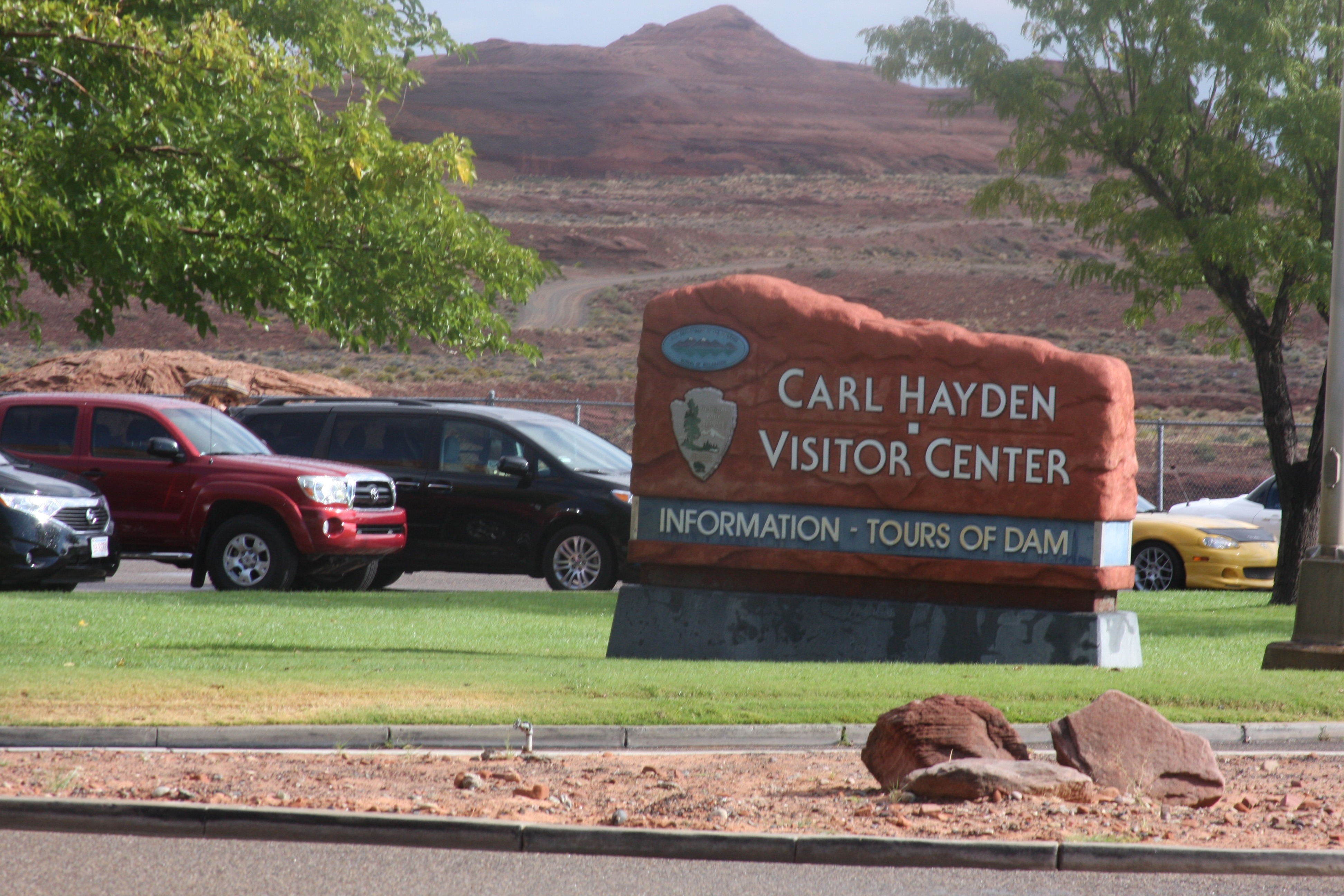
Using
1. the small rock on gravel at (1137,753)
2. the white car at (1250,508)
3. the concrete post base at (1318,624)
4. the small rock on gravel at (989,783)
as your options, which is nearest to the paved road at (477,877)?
the small rock on gravel at (989,783)

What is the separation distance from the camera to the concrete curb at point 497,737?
294 inches

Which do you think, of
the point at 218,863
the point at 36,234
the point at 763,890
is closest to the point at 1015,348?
the point at 763,890

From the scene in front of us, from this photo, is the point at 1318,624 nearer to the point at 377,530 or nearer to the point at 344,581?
the point at 377,530

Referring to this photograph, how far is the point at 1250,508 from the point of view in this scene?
65.2 ft

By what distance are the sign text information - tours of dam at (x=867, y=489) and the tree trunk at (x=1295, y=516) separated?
6.52 meters

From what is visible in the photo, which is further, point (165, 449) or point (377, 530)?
point (377, 530)

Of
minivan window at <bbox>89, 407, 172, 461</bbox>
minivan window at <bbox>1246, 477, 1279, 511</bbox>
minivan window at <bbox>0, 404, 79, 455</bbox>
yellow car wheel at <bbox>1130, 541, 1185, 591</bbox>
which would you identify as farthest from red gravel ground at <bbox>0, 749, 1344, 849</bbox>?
minivan window at <bbox>1246, 477, 1279, 511</bbox>

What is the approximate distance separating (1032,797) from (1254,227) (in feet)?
38.6

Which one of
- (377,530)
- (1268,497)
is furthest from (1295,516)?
(377,530)

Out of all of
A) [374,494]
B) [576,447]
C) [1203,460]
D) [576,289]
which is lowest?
[1203,460]

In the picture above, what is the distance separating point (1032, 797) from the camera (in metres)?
6.22

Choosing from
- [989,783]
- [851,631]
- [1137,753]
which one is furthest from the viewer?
[851,631]

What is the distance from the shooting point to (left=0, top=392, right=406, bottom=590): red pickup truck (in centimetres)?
1458

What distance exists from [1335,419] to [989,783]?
5.49 meters
